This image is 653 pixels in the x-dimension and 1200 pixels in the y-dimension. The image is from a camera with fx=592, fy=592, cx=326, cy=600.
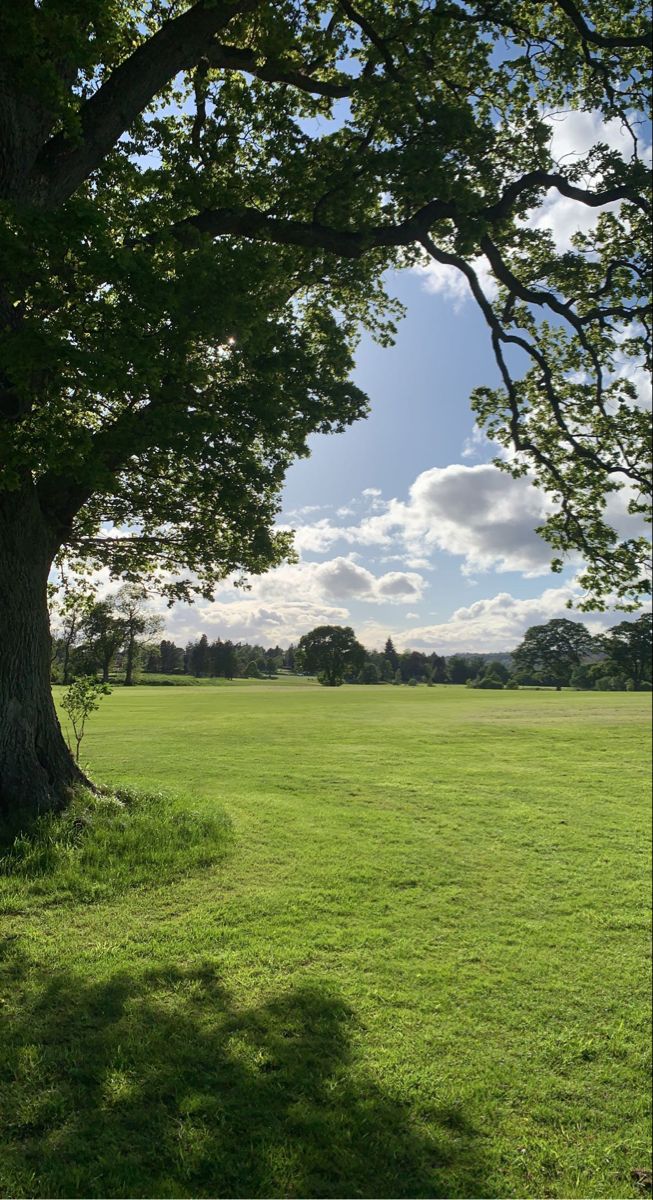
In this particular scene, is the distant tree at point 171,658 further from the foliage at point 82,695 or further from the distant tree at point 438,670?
the distant tree at point 438,670

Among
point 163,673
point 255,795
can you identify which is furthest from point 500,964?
point 163,673

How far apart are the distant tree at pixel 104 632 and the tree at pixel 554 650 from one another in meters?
79.7

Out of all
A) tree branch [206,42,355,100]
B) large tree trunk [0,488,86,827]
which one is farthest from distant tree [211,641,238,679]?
tree branch [206,42,355,100]

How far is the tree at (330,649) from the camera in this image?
58344mm

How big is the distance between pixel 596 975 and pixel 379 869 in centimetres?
370

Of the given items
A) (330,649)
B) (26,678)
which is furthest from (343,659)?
(26,678)

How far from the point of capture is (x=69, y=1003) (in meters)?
5.48

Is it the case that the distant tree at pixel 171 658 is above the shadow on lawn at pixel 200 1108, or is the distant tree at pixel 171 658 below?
above

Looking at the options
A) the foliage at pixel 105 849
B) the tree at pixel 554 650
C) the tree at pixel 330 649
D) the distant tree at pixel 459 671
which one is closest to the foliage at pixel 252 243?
the foliage at pixel 105 849

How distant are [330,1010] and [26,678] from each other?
719 cm

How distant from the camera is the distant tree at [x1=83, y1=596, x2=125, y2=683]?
14.9 meters

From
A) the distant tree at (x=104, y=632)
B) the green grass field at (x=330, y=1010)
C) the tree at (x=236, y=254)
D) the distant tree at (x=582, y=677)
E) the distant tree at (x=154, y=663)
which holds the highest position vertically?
the tree at (x=236, y=254)

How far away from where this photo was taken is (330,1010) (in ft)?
18.8

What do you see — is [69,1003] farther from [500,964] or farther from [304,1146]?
[500,964]
